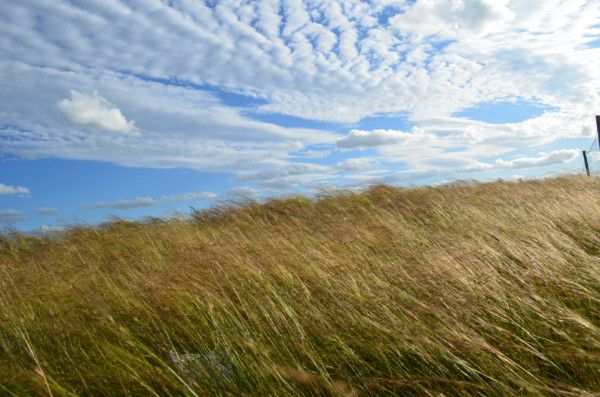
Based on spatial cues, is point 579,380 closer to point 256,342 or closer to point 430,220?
point 256,342

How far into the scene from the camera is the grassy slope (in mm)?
2262

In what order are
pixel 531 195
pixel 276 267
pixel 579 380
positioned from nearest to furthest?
pixel 579 380 → pixel 276 267 → pixel 531 195

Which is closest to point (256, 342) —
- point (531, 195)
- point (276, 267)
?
point (276, 267)

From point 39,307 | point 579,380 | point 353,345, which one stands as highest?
point 39,307

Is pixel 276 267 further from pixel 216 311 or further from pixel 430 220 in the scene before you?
pixel 430 220

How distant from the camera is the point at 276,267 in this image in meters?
4.05

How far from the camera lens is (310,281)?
3678 mm

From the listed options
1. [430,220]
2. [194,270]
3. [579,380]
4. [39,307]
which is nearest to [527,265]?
[579,380]

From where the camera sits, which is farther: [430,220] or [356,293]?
[430,220]

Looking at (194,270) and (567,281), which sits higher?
(194,270)

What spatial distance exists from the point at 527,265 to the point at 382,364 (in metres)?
1.69

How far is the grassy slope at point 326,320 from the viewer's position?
2.26 metres

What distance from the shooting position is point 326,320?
289 cm

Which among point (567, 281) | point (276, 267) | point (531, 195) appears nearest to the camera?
point (567, 281)
